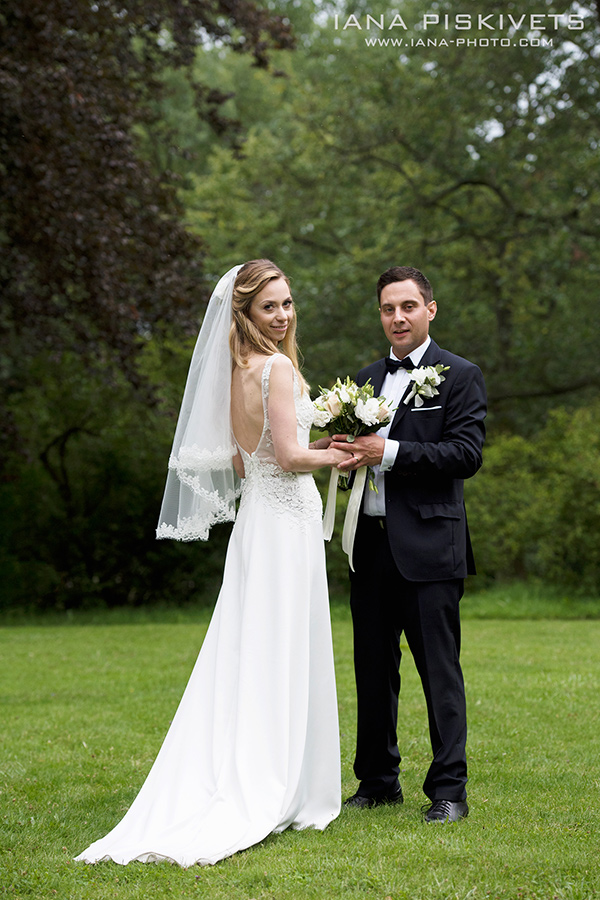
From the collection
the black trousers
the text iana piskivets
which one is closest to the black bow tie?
the black trousers

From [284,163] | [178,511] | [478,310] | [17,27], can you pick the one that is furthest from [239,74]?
[178,511]

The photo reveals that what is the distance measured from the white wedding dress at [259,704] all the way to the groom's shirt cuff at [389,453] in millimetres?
422

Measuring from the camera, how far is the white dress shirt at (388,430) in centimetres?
443

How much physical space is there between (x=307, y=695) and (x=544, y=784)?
1556mm

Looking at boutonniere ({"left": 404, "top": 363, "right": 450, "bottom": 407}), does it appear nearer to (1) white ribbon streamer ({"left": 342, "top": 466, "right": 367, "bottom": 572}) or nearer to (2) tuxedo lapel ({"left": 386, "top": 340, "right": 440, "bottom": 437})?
(2) tuxedo lapel ({"left": 386, "top": 340, "right": 440, "bottom": 437})

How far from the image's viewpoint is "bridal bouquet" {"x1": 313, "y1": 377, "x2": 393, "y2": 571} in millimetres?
4371

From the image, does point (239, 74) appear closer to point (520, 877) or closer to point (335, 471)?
point (335, 471)

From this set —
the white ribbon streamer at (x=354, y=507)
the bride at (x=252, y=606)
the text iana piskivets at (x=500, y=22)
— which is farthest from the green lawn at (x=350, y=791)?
the text iana piskivets at (x=500, y=22)

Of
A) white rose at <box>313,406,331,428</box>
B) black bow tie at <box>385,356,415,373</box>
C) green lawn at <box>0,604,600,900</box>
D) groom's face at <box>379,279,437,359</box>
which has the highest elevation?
groom's face at <box>379,279,437,359</box>

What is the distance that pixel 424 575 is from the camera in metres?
4.47

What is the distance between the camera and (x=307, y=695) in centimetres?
442

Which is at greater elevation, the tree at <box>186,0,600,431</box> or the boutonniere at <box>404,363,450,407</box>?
the tree at <box>186,0,600,431</box>

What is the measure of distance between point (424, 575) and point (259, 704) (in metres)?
0.97

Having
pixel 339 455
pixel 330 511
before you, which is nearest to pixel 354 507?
pixel 330 511
